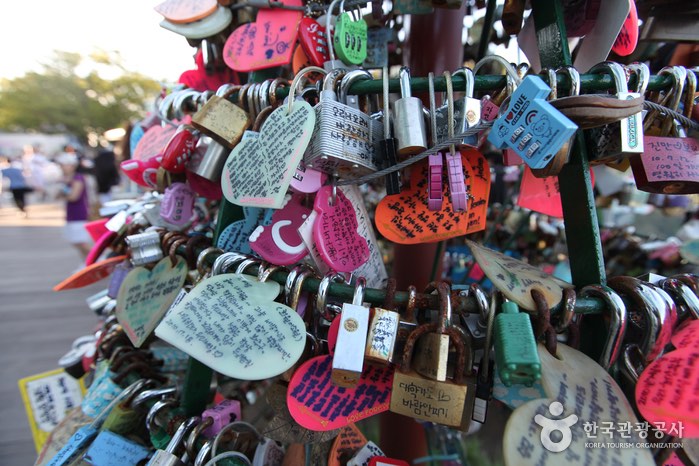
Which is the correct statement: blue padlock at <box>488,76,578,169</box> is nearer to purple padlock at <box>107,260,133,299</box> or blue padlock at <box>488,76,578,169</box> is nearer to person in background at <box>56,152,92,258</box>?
purple padlock at <box>107,260,133,299</box>

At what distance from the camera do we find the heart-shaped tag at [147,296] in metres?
0.58

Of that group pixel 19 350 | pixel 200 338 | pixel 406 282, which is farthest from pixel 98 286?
pixel 200 338

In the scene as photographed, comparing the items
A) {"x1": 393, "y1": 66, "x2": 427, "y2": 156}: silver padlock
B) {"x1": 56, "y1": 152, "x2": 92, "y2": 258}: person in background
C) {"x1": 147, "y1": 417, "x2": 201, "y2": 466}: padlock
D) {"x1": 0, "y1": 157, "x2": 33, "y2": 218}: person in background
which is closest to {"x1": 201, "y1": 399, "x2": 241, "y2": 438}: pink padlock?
{"x1": 147, "y1": 417, "x2": 201, "y2": 466}: padlock

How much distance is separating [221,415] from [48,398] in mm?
734

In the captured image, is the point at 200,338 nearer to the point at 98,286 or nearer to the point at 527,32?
the point at 527,32

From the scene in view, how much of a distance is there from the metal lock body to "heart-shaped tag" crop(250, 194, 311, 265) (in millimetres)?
87

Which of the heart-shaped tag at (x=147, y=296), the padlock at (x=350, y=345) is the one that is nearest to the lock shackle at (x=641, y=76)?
the padlock at (x=350, y=345)

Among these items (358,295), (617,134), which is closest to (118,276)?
(358,295)

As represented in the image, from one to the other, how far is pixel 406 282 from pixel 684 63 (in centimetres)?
74

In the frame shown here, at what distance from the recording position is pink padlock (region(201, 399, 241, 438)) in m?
0.57

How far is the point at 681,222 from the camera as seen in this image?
6.74ft

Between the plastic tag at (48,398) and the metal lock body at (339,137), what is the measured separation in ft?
3.18

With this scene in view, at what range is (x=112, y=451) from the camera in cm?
59

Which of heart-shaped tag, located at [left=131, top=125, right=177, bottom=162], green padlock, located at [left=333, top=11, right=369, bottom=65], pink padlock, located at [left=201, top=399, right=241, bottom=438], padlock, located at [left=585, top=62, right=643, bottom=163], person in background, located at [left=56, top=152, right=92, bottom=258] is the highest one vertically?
green padlock, located at [left=333, top=11, right=369, bottom=65]
